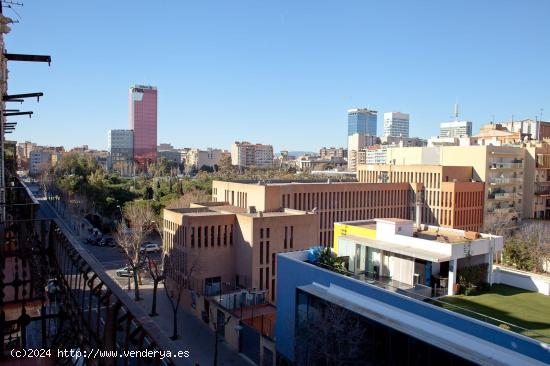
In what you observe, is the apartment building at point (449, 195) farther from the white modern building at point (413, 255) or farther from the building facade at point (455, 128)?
the building facade at point (455, 128)

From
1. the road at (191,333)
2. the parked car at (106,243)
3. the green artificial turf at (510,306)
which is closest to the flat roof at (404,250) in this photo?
the green artificial turf at (510,306)

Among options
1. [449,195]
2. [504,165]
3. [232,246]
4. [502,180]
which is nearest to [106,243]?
[232,246]

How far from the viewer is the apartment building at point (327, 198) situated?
106ft

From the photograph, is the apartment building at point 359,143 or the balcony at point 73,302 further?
the apartment building at point 359,143

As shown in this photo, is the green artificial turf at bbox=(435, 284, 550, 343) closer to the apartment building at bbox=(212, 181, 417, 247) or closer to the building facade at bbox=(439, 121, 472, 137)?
the apartment building at bbox=(212, 181, 417, 247)

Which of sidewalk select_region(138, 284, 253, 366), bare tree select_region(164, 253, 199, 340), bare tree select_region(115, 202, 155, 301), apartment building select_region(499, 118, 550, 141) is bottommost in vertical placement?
sidewalk select_region(138, 284, 253, 366)

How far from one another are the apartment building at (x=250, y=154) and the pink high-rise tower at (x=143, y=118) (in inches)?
1023

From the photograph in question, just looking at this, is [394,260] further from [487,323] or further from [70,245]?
[70,245]

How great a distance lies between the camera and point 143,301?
92.6 ft

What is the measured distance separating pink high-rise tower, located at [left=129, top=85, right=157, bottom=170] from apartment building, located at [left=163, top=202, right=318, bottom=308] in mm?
122674

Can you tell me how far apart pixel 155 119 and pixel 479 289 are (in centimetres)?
14865

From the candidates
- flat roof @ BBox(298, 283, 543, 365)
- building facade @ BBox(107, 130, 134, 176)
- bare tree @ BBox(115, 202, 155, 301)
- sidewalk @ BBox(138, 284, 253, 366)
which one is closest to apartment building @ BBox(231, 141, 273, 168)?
building facade @ BBox(107, 130, 134, 176)

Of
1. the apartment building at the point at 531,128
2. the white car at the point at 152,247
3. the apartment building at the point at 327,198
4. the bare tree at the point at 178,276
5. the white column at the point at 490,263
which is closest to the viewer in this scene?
the white column at the point at 490,263

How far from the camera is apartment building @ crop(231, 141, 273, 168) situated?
150 metres
